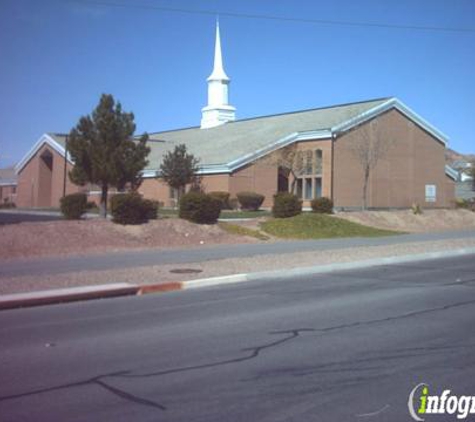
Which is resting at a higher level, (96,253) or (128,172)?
(128,172)

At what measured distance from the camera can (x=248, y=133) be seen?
5362 cm

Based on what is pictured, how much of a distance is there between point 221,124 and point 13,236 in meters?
44.7

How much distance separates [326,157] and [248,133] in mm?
8632

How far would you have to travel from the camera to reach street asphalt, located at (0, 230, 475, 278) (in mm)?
17062

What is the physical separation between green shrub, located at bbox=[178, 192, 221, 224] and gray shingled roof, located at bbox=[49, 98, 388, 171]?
17.6 meters

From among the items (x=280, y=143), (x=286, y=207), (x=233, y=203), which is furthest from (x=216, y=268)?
(x=280, y=143)

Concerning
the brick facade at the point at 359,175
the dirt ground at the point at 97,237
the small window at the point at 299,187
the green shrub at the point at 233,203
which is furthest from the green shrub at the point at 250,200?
the dirt ground at the point at 97,237

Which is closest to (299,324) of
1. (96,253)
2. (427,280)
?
(427,280)

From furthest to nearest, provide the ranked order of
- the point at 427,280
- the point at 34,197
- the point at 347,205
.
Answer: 1. the point at 34,197
2. the point at 347,205
3. the point at 427,280

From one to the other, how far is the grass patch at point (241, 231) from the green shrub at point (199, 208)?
72cm

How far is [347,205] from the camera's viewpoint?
48.5 metres

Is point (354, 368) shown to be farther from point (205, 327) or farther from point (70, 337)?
point (70, 337)

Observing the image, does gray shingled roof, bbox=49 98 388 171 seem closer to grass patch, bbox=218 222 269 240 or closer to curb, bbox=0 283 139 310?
grass patch, bbox=218 222 269 240

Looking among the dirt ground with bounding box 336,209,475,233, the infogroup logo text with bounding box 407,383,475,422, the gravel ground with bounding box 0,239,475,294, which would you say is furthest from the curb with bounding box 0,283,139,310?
the dirt ground with bounding box 336,209,475,233
